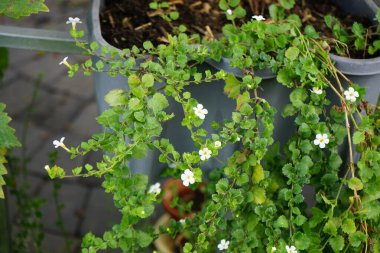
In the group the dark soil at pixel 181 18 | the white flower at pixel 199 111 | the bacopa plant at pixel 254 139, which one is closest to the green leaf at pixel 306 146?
the bacopa plant at pixel 254 139

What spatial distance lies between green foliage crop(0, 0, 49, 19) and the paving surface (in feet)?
3.03

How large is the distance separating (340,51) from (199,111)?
0.35 m

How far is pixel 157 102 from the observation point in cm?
119

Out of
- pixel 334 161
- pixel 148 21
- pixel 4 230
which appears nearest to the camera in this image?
pixel 334 161

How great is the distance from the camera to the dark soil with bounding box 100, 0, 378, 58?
1.45 metres

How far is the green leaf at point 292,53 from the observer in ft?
4.08

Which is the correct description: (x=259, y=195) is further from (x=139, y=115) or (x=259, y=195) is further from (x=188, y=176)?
(x=139, y=115)

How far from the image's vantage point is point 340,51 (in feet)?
4.37

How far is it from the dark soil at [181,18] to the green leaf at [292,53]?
24 centimetres

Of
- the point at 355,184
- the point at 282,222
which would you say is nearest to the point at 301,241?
the point at 282,222

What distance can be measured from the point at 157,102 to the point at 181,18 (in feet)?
1.42

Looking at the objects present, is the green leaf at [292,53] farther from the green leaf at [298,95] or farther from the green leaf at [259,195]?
the green leaf at [259,195]

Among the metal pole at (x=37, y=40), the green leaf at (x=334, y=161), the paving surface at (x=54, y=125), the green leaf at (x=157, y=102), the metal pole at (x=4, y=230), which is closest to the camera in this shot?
the green leaf at (x=157, y=102)

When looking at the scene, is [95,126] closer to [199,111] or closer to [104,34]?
[104,34]
